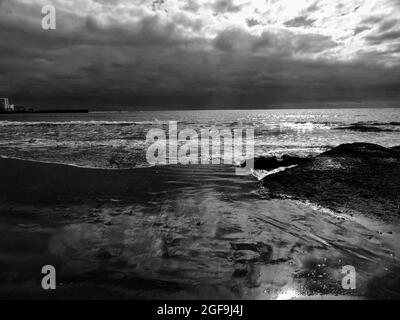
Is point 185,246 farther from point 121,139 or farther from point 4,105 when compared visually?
point 4,105

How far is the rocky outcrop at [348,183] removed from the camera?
606 cm

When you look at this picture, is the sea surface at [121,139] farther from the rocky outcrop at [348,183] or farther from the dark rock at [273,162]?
the rocky outcrop at [348,183]

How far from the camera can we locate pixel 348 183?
7.59 meters

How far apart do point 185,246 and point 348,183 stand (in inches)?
215

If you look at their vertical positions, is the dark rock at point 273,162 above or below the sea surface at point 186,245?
above

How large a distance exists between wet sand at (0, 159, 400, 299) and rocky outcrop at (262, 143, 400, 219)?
1.84 feet

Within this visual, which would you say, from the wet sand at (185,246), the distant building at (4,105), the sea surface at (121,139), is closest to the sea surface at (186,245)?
the wet sand at (185,246)

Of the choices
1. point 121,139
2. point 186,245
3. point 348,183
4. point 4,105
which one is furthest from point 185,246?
point 4,105

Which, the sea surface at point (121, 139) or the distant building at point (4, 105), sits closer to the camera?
the sea surface at point (121, 139)

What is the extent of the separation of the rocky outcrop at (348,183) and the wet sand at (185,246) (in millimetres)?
562

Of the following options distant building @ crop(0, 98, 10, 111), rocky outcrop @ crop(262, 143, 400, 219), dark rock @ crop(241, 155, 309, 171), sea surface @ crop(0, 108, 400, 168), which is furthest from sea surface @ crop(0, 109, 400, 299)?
distant building @ crop(0, 98, 10, 111)

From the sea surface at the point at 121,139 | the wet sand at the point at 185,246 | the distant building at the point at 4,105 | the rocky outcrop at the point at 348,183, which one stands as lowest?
the wet sand at the point at 185,246

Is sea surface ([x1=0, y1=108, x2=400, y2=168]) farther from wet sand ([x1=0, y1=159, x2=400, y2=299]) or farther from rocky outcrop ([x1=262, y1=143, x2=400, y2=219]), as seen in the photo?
wet sand ([x1=0, y1=159, x2=400, y2=299])
